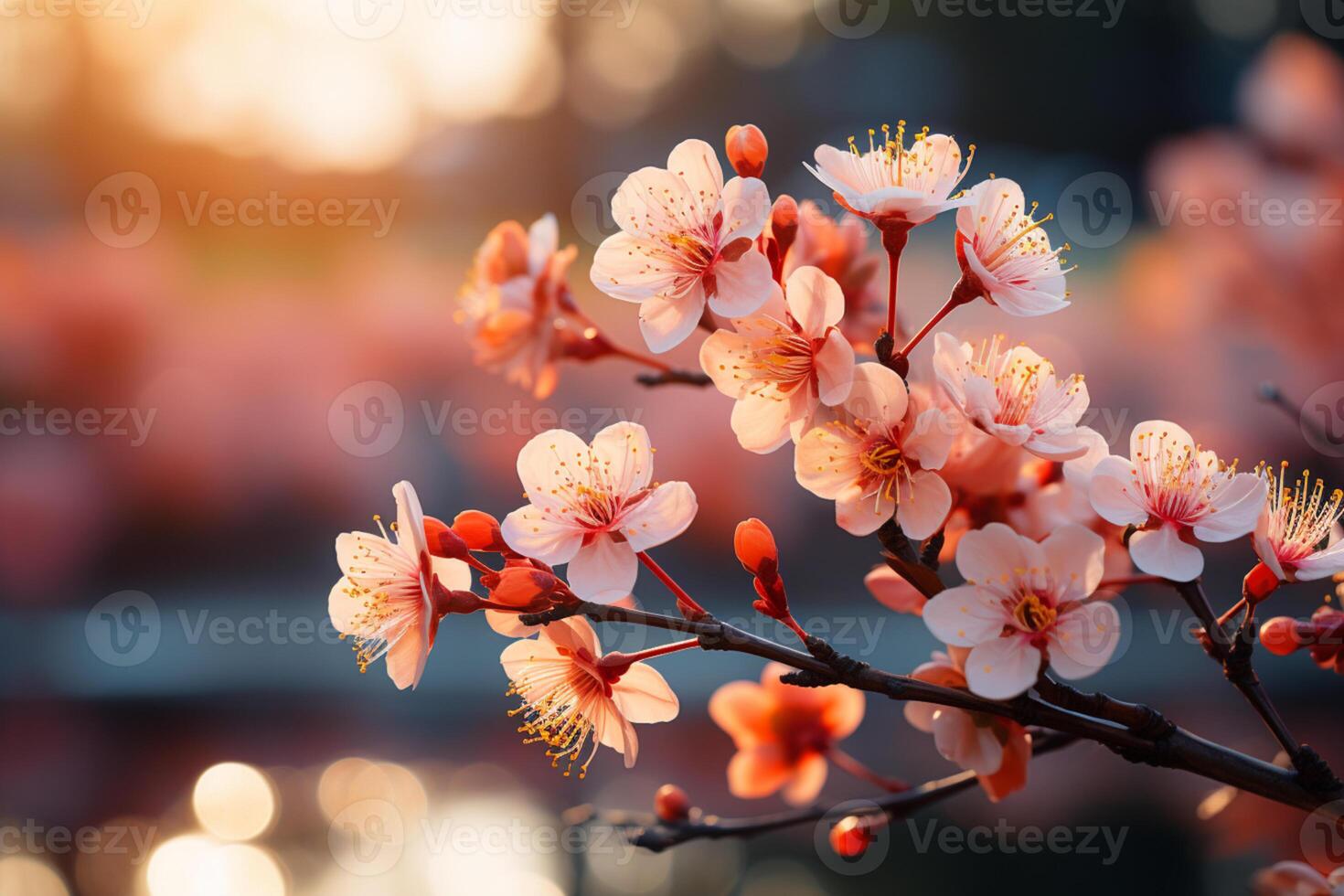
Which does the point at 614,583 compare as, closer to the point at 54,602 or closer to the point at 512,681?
the point at 512,681

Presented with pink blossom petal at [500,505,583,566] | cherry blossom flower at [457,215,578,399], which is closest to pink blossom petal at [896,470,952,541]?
pink blossom petal at [500,505,583,566]

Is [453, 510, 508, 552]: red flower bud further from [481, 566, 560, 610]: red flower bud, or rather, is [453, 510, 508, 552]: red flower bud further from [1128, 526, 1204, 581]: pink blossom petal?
[1128, 526, 1204, 581]: pink blossom petal

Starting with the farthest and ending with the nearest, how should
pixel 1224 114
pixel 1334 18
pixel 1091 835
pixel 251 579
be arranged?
pixel 1224 114 < pixel 1334 18 < pixel 251 579 < pixel 1091 835

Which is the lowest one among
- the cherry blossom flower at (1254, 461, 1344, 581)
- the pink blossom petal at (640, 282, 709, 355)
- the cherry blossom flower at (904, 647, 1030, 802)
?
the cherry blossom flower at (904, 647, 1030, 802)

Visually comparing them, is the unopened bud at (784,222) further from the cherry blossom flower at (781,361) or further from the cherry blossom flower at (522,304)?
the cherry blossom flower at (522,304)

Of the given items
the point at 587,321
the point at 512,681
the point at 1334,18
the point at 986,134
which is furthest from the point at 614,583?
the point at 986,134

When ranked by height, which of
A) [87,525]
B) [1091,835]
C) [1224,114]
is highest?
[1224,114]

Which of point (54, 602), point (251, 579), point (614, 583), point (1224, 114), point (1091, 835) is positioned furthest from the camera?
point (1224, 114)
